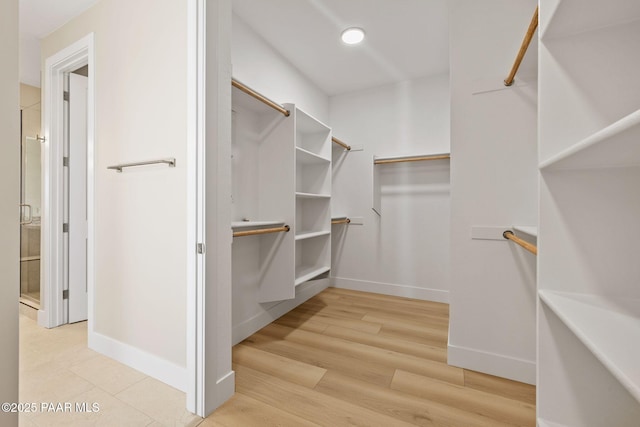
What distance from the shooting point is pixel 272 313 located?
2.42 m

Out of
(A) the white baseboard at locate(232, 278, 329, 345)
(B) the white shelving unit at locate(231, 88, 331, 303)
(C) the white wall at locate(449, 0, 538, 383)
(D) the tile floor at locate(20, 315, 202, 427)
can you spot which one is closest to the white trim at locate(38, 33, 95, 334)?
(D) the tile floor at locate(20, 315, 202, 427)

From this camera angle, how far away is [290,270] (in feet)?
7.07

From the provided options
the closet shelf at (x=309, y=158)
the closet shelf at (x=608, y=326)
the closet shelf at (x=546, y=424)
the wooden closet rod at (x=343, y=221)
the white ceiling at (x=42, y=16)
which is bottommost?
the closet shelf at (x=546, y=424)

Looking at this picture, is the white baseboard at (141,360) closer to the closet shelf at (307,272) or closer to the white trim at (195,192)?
the white trim at (195,192)

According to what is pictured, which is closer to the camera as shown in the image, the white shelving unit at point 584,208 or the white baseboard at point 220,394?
the white shelving unit at point 584,208

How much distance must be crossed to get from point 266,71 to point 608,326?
263cm

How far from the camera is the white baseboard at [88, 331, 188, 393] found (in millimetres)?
1493

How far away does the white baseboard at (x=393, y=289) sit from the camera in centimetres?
293

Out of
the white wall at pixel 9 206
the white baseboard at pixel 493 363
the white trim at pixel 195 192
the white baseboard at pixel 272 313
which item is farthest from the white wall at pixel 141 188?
the white baseboard at pixel 493 363

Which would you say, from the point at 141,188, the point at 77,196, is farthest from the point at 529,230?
the point at 77,196

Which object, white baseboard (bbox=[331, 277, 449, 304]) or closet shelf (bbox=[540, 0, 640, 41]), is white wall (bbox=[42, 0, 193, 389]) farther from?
white baseboard (bbox=[331, 277, 449, 304])

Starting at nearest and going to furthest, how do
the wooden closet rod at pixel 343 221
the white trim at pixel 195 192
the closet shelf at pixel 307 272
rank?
1. the white trim at pixel 195 192
2. the closet shelf at pixel 307 272
3. the wooden closet rod at pixel 343 221

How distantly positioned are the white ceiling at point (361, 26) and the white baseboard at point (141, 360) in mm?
2492

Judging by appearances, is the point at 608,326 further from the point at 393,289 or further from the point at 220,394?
the point at 393,289
